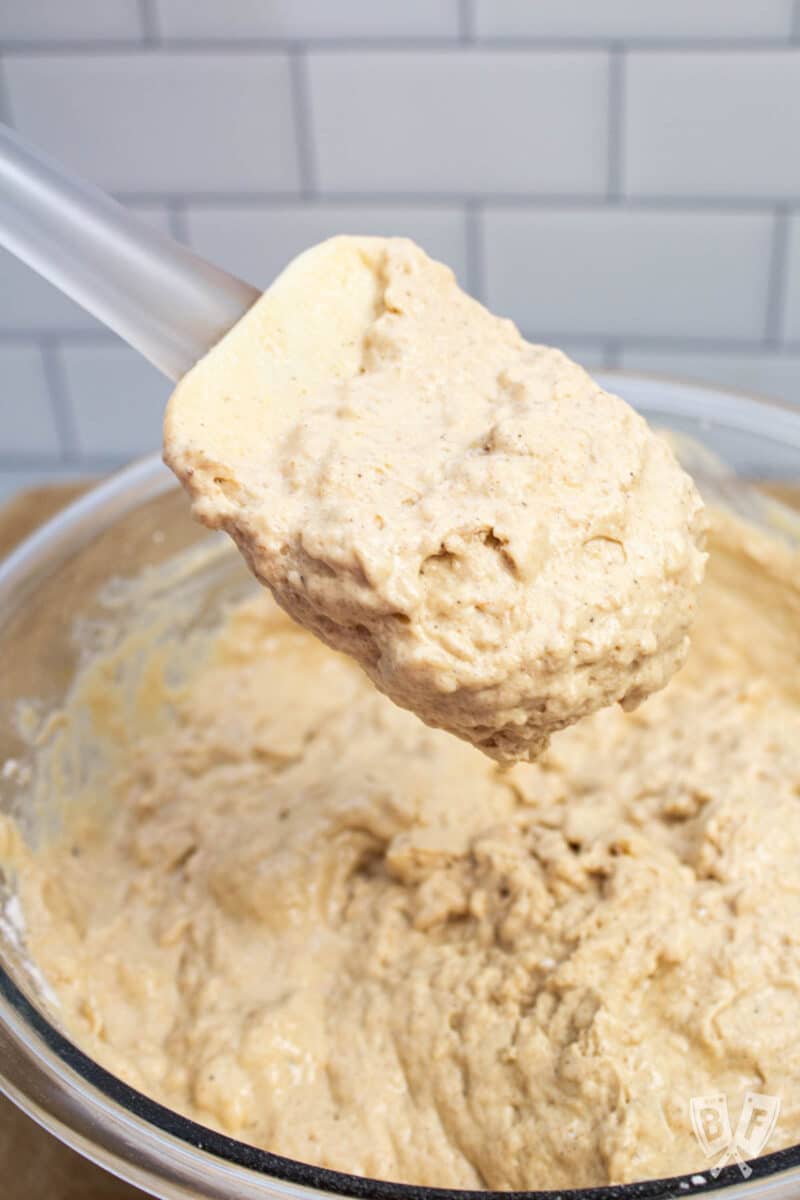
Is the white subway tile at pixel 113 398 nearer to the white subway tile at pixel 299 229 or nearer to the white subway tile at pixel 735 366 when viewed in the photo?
the white subway tile at pixel 299 229

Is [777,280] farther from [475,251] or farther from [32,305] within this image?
[32,305]

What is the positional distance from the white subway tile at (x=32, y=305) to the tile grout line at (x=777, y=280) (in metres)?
1.06

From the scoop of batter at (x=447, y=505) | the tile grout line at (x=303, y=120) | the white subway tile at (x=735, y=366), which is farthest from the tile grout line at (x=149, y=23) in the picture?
the scoop of batter at (x=447, y=505)

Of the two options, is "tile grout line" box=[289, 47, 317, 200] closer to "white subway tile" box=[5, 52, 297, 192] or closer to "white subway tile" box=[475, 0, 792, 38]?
"white subway tile" box=[5, 52, 297, 192]

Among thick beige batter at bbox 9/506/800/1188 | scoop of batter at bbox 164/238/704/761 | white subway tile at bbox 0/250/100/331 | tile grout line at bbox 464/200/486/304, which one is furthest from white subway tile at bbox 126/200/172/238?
scoop of batter at bbox 164/238/704/761

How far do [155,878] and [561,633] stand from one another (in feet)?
2.08

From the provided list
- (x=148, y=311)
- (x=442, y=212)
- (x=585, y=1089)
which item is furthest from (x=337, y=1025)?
(x=442, y=212)

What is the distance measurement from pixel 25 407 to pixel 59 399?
71 millimetres

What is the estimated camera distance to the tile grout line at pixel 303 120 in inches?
72.7

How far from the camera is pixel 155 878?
1.26m

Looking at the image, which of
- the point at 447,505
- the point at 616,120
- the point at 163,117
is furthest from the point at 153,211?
the point at 447,505

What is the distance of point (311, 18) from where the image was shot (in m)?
1.81

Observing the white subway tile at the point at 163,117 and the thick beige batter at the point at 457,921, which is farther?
the white subway tile at the point at 163,117

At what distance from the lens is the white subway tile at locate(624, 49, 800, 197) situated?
70.4 inches
